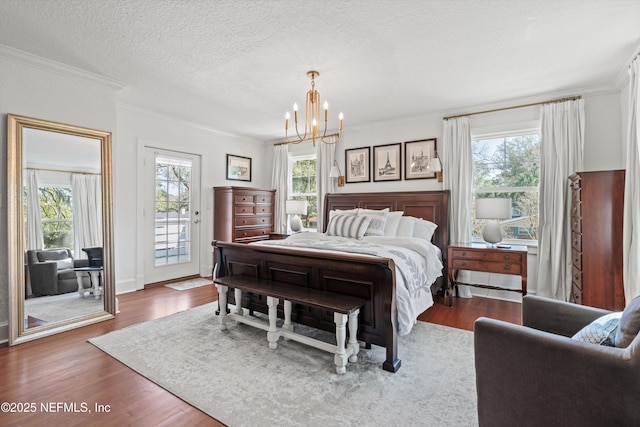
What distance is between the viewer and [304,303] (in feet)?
7.63

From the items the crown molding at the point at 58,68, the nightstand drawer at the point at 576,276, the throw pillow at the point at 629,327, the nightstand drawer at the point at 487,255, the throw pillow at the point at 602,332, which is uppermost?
the crown molding at the point at 58,68

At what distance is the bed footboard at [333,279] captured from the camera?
2275 millimetres

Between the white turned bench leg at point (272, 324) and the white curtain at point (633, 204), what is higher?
the white curtain at point (633, 204)

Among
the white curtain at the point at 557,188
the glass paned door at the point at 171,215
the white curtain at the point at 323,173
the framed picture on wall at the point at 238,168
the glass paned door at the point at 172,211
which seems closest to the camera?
the white curtain at the point at 557,188

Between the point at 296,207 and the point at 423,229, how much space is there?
232 cm

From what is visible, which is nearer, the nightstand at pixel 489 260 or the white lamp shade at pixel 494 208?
the nightstand at pixel 489 260

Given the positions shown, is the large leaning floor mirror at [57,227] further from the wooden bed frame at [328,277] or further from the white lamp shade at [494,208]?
the white lamp shade at [494,208]

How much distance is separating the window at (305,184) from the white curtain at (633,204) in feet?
13.7

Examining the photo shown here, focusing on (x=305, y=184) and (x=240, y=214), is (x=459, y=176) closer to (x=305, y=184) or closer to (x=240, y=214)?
(x=305, y=184)

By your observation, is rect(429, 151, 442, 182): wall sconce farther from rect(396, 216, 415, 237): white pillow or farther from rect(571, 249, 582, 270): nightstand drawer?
rect(571, 249, 582, 270): nightstand drawer

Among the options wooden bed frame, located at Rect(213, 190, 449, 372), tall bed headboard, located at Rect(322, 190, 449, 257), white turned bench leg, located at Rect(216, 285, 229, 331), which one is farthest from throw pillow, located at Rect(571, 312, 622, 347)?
tall bed headboard, located at Rect(322, 190, 449, 257)

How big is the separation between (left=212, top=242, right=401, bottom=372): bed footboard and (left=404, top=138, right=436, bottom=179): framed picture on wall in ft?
8.93

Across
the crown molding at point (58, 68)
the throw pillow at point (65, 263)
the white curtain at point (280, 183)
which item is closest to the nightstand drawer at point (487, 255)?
the white curtain at point (280, 183)

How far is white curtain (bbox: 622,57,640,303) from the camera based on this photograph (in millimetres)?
2727
